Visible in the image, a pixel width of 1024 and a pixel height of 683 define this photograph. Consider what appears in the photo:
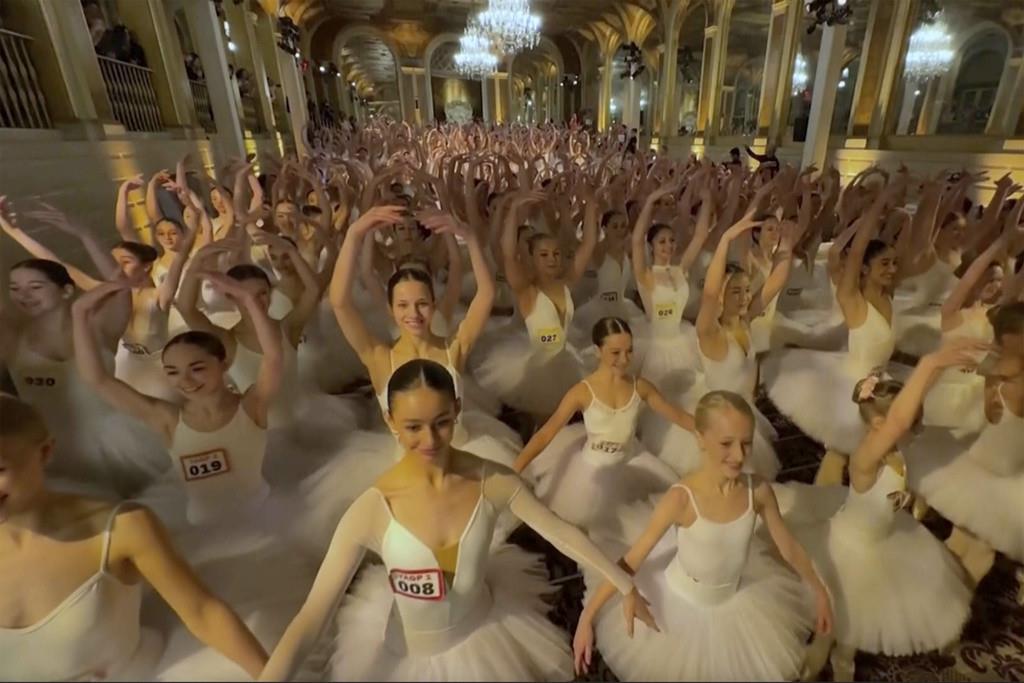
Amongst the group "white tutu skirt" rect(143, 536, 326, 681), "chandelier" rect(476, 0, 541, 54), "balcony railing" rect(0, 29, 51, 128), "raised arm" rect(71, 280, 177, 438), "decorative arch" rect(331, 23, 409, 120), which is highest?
"decorative arch" rect(331, 23, 409, 120)

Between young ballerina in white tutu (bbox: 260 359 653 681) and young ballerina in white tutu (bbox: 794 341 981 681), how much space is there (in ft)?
2.58

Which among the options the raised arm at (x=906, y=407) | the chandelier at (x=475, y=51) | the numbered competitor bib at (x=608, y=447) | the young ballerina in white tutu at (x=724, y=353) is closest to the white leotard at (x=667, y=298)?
the young ballerina in white tutu at (x=724, y=353)

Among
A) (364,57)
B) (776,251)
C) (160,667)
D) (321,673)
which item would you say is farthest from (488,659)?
(364,57)

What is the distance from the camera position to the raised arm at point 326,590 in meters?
1.01

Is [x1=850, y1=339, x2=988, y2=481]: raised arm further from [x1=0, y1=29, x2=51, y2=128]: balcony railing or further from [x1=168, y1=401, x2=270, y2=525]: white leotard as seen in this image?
[x1=0, y1=29, x2=51, y2=128]: balcony railing

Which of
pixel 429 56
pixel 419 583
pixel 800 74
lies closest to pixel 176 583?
pixel 419 583

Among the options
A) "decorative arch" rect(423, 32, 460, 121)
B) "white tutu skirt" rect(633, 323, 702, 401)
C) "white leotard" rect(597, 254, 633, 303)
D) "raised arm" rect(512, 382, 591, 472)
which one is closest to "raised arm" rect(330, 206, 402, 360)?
"raised arm" rect(512, 382, 591, 472)

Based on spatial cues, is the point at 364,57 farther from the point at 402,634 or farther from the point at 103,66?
the point at 402,634

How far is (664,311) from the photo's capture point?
10.7 feet

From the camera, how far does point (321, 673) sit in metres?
1.26

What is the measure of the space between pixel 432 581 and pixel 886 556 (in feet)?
4.61

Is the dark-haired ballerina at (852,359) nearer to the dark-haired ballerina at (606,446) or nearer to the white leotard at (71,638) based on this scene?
the dark-haired ballerina at (606,446)

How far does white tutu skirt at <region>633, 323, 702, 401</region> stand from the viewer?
288 centimetres

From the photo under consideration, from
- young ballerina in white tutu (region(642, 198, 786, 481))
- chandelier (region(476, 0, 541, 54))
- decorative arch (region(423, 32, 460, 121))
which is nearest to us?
young ballerina in white tutu (region(642, 198, 786, 481))
